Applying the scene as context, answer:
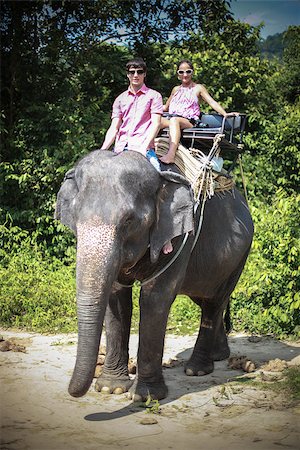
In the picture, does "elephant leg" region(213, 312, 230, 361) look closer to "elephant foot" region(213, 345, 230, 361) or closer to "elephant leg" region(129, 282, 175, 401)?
"elephant foot" region(213, 345, 230, 361)

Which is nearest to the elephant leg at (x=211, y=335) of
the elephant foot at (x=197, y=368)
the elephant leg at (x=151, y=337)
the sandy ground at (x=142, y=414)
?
the elephant foot at (x=197, y=368)

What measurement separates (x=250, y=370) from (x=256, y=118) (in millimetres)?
7284

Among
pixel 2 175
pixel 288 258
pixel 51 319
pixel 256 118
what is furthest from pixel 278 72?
pixel 51 319

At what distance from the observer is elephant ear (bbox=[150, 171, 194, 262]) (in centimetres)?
456

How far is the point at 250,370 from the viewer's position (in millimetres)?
5688

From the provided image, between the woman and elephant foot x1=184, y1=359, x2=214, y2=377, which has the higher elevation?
the woman

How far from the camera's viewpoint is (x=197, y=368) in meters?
5.62

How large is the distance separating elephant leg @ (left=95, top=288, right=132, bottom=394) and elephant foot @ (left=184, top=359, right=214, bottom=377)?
0.67m

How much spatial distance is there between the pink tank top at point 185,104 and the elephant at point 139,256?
754 millimetres

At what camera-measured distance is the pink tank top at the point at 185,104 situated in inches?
235

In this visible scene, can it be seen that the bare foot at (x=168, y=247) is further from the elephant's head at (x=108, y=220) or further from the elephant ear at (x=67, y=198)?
the elephant ear at (x=67, y=198)

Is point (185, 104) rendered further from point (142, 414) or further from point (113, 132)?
point (142, 414)

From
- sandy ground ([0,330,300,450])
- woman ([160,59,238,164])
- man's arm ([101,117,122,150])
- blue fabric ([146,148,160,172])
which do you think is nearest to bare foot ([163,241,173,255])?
blue fabric ([146,148,160,172])

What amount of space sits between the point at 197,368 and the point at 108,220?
6.69 feet
